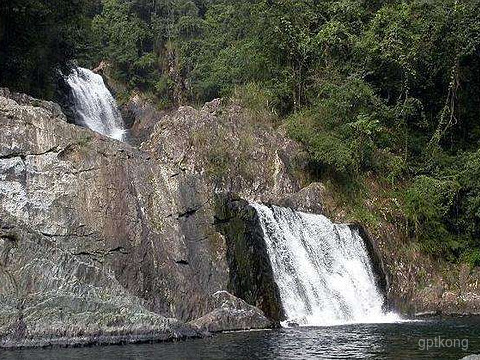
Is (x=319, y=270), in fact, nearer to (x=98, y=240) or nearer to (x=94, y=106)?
(x=98, y=240)

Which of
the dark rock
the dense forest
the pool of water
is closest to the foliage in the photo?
the dense forest

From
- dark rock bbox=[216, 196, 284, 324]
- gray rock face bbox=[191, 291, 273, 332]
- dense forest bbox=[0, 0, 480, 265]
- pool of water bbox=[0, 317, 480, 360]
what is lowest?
pool of water bbox=[0, 317, 480, 360]

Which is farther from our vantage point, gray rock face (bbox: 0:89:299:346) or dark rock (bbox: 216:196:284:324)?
dark rock (bbox: 216:196:284:324)

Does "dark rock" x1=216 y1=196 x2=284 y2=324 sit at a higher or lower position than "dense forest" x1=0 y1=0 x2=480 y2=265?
lower

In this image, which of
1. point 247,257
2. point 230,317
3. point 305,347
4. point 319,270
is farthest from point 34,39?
point 305,347


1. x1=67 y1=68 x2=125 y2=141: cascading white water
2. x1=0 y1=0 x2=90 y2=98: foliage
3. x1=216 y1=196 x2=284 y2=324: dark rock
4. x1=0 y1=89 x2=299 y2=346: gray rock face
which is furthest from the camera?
x1=67 y1=68 x2=125 y2=141: cascading white water

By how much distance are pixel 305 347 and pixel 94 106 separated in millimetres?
27992

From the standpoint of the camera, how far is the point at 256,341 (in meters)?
16.9

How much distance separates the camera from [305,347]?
1550 cm

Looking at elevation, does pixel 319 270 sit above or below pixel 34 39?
below

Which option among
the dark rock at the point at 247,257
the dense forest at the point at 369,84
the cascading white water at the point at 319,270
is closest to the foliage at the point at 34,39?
the dense forest at the point at 369,84

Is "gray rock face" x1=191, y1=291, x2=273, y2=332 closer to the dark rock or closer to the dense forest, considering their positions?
the dark rock

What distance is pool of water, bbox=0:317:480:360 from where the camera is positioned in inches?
560

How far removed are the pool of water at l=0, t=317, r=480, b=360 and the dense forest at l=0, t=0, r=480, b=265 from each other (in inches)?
451
